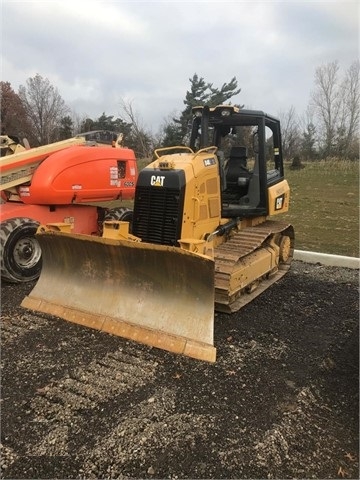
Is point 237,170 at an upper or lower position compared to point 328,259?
upper

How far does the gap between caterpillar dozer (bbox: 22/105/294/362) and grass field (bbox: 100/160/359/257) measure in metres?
2.70

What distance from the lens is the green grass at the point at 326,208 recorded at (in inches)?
360

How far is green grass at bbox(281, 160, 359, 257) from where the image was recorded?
9133 mm

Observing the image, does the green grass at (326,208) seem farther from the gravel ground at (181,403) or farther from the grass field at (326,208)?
the gravel ground at (181,403)

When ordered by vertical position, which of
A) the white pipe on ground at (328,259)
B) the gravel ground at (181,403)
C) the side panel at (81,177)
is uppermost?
the side panel at (81,177)

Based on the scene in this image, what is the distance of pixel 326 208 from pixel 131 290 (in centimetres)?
974

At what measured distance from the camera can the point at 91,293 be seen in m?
5.00

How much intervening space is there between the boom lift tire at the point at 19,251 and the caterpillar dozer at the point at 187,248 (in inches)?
30.0

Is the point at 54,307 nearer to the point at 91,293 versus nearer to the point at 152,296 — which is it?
the point at 91,293

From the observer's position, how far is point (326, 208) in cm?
1311

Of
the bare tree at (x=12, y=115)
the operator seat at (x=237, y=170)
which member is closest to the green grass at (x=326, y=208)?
the operator seat at (x=237, y=170)

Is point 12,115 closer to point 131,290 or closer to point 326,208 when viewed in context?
point 326,208

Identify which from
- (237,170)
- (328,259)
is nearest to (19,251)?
(237,170)

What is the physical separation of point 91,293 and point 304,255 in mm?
4312
